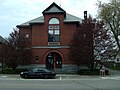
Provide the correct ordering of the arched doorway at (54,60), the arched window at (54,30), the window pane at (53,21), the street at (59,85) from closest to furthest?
the street at (59,85) → the arched window at (54,30) → the window pane at (53,21) → the arched doorway at (54,60)

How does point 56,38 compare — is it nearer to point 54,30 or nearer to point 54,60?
point 54,30

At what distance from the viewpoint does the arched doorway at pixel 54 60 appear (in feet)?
174

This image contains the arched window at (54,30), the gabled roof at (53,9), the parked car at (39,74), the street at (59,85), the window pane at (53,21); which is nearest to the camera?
the street at (59,85)

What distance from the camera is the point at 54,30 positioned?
173 ft

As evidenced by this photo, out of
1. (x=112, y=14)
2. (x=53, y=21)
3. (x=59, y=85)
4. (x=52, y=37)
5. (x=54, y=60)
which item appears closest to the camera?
(x=59, y=85)

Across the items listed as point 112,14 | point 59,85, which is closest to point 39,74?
point 59,85

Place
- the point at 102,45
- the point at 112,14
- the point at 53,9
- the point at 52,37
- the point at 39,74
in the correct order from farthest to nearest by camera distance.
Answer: the point at 112,14 → the point at 53,9 → the point at 52,37 → the point at 102,45 → the point at 39,74

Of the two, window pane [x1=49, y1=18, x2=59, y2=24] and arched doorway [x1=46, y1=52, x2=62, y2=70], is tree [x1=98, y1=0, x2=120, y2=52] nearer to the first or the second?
A: window pane [x1=49, y1=18, x2=59, y2=24]

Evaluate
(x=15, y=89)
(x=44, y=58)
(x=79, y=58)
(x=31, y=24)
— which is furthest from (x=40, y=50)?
(x=15, y=89)

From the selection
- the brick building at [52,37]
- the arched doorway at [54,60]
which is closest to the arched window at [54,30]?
the brick building at [52,37]

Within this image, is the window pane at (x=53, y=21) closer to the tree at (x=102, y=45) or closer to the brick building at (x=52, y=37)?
the brick building at (x=52, y=37)

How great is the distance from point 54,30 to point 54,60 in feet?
18.5

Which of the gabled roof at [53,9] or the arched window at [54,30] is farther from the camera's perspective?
the gabled roof at [53,9]

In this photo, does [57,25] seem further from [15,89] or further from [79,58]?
[15,89]
